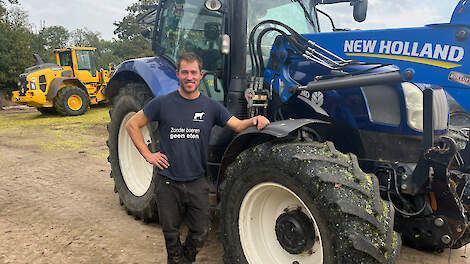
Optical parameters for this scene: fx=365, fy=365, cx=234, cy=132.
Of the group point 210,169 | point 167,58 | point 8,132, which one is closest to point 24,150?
point 8,132

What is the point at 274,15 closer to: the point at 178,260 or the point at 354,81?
the point at 354,81

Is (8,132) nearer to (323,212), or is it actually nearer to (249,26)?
(249,26)

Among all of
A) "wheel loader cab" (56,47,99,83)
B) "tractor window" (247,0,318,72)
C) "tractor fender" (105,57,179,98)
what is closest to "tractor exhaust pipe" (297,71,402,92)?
"tractor window" (247,0,318,72)

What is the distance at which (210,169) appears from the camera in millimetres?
3121

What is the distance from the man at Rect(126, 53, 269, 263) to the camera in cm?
241

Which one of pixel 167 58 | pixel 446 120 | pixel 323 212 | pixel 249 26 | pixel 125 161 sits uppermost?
pixel 249 26

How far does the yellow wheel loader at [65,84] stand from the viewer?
12.1m

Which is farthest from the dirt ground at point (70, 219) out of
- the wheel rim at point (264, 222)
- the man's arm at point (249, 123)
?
the man's arm at point (249, 123)

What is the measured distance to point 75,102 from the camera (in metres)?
12.9

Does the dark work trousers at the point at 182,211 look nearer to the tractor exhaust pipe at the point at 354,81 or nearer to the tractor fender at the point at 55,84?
the tractor exhaust pipe at the point at 354,81

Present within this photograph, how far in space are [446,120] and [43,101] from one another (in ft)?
40.7

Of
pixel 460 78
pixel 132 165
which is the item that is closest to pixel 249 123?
pixel 460 78

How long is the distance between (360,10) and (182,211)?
8.53ft

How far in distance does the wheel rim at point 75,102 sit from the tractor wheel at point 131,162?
9.61 metres
